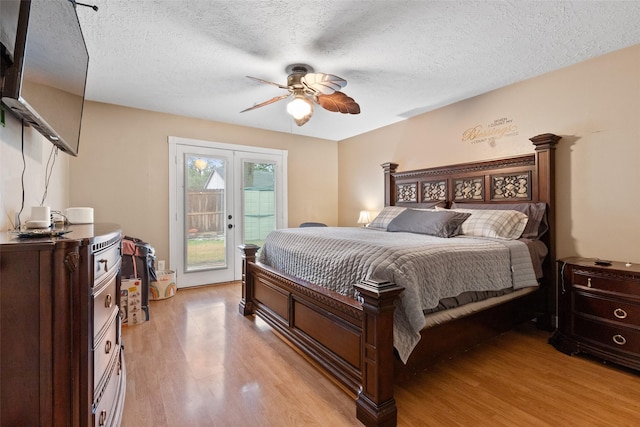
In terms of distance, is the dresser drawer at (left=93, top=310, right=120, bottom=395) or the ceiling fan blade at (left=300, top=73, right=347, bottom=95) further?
the ceiling fan blade at (left=300, top=73, right=347, bottom=95)

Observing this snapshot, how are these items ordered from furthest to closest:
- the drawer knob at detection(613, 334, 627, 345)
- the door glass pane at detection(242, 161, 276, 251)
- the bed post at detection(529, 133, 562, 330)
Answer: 1. the door glass pane at detection(242, 161, 276, 251)
2. the bed post at detection(529, 133, 562, 330)
3. the drawer knob at detection(613, 334, 627, 345)

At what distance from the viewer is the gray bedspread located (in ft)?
5.65

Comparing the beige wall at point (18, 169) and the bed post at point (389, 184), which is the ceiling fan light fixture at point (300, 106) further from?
the bed post at point (389, 184)

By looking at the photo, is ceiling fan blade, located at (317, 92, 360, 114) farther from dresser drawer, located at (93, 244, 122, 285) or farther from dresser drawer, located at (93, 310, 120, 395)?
dresser drawer, located at (93, 310, 120, 395)

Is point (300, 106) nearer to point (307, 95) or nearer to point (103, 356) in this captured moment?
point (307, 95)

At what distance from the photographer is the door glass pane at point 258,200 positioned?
15.5 feet

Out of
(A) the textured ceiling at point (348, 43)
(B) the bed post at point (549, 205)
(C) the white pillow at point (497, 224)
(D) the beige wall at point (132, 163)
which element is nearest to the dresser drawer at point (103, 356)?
(A) the textured ceiling at point (348, 43)

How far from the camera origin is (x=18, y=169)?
153 centimetres

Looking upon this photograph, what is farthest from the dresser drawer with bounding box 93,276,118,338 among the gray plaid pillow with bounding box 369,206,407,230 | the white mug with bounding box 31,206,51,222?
the gray plaid pillow with bounding box 369,206,407,230

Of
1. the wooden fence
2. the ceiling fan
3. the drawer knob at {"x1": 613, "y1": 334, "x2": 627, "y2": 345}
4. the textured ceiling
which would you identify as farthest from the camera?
the wooden fence

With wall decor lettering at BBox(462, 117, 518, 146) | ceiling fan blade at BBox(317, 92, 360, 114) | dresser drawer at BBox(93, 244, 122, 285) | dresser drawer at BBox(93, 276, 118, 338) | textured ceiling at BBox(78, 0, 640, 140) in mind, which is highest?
textured ceiling at BBox(78, 0, 640, 140)

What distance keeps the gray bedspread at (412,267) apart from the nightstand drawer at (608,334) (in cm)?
Answer: 41

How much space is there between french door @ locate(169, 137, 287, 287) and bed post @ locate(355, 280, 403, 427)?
336 centimetres

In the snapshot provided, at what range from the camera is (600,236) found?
8.48ft
